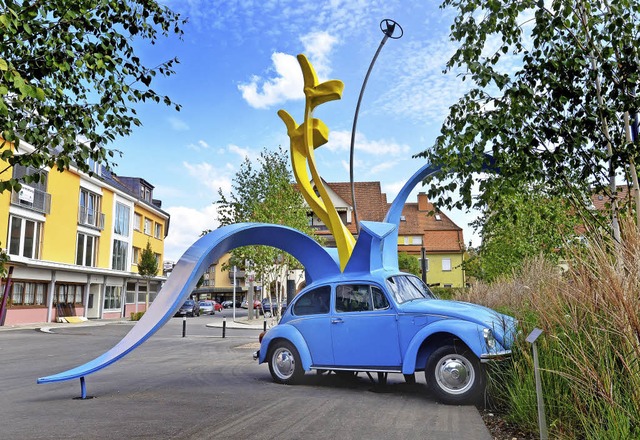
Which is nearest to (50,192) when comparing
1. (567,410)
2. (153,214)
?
(153,214)

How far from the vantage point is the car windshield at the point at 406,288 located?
27.8 feet

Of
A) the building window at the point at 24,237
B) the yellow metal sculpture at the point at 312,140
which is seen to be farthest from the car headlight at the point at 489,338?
the building window at the point at 24,237

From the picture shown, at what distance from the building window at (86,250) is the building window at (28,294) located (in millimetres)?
4160

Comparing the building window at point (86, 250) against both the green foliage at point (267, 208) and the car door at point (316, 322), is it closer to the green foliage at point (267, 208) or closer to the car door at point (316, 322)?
the green foliage at point (267, 208)

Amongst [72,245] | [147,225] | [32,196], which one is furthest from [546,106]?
[147,225]

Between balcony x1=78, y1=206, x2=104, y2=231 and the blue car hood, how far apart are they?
33.6 meters

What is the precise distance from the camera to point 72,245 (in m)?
35.8

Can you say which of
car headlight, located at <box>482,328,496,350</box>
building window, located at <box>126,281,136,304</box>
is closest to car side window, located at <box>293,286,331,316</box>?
car headlight, located at <box>482,328,496,350</box>

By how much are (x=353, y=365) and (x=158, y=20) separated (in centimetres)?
556

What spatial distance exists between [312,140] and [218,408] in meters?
6.36

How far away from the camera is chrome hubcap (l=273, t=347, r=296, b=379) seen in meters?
9.05

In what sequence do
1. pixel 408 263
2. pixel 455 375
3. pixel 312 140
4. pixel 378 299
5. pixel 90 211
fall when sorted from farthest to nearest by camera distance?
pixel 408 263, pixel 90 211, pixel 312 140, pixel 378 299, pixel 455 375

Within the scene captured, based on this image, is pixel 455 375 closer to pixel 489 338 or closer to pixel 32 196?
pixel 489 338

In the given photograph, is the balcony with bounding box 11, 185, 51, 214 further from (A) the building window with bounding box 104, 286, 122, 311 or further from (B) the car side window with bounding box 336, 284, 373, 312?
(B) the car side window with bounding box 336, 284, 373, 312
